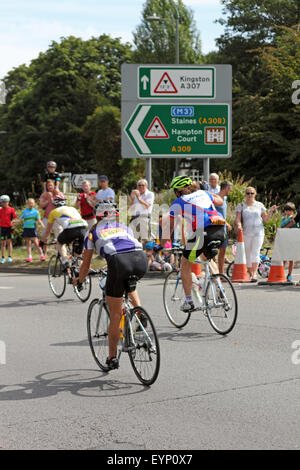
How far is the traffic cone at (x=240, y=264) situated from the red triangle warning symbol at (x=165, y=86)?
639cm

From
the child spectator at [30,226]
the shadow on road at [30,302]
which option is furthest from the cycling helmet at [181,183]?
the child spectator at [30,226]

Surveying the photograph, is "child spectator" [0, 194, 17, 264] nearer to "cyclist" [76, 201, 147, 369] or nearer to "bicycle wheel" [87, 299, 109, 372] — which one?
"bicycle wheel" [87, 299, 109, 372]

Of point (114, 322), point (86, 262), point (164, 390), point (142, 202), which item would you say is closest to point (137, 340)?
point (114, 322)

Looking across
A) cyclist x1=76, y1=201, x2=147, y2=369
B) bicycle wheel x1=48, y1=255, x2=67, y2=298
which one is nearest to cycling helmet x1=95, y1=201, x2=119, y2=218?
cyclist x1=76, y1=201, x2=147, y2=369

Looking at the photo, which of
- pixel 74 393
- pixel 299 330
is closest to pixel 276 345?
pixel 299 330

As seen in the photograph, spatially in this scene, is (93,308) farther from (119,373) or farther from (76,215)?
(76,215)

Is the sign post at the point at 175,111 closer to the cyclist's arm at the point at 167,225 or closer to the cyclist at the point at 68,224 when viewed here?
the cyclist at the point at 68,224

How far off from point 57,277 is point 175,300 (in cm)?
360

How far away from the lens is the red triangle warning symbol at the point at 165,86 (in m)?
19.0

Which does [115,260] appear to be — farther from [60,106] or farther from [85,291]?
[60,106]

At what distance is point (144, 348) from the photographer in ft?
21.6

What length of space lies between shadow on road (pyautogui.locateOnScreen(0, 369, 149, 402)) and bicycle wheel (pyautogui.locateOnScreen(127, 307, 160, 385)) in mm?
128

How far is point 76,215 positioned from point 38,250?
8375mm

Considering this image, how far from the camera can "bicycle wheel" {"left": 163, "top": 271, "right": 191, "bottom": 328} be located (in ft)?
31.9
